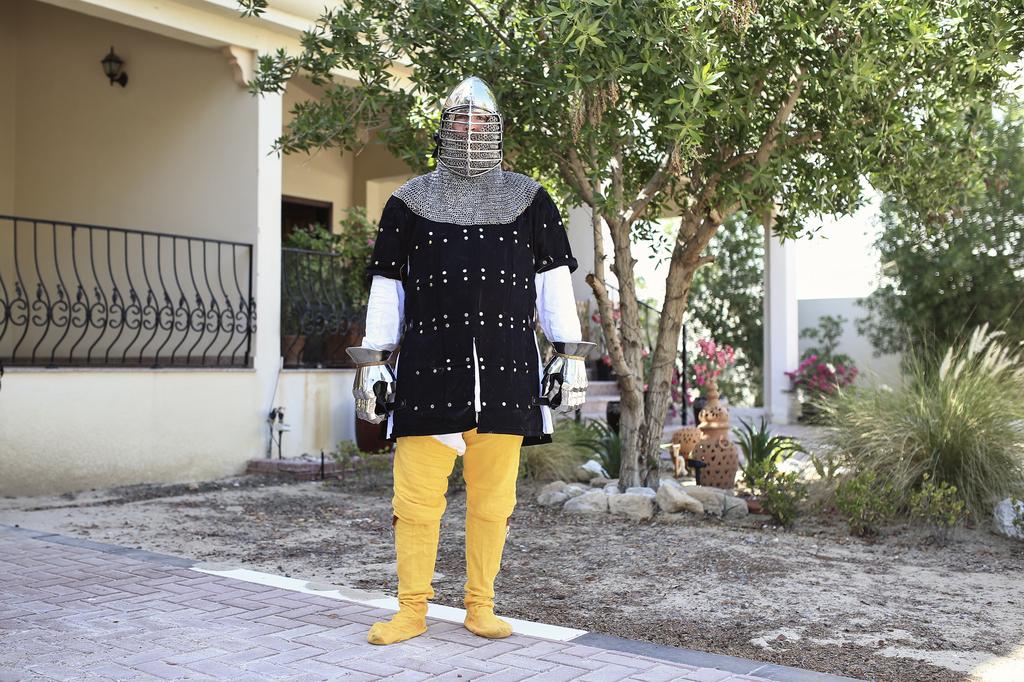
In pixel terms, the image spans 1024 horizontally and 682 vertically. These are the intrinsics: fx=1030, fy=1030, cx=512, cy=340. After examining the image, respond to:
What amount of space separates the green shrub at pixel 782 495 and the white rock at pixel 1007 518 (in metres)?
1.03

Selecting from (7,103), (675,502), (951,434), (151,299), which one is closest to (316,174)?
(7,103)

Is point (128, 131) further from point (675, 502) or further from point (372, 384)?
point (372, 384)

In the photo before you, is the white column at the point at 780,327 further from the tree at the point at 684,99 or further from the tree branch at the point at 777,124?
the tree branch at the point at 777,124

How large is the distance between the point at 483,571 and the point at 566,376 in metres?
0.72

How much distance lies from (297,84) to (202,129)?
2804 millimetres

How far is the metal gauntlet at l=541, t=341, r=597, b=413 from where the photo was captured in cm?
348

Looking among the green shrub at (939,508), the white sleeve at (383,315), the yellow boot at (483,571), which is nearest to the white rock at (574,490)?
the green shrub at (939,508)

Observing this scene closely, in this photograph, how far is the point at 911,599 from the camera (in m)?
4.39

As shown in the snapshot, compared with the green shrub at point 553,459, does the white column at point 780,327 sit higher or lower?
higher

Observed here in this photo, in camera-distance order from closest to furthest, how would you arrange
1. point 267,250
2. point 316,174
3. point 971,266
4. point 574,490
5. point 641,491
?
point 641,491 → point 574,490 → point 267,250 → point 316,174 → point 971,266

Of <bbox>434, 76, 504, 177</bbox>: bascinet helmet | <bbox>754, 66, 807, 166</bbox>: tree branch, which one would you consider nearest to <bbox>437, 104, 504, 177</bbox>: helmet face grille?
<bbox>434, 76, 504, 177</bbox>: bascinet helmet

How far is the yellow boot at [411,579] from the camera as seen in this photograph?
3.37m

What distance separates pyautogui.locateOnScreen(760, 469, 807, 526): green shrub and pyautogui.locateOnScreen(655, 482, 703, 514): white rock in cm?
41

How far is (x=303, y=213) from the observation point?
1209cm
